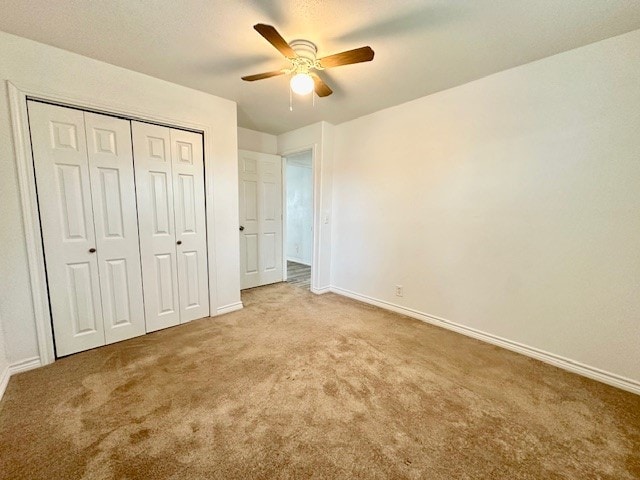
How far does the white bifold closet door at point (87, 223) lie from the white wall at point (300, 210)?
11.8ft

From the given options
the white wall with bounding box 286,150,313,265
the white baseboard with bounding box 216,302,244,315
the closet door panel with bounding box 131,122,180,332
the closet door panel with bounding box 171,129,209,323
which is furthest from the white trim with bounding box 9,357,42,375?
the white wall with bounding box 286,150,313,265

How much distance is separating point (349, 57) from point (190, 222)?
212 centimetres

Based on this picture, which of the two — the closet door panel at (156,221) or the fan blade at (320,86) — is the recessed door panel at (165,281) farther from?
the fan blade at (320,86)

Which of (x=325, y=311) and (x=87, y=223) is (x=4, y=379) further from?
(x=325, y=311)

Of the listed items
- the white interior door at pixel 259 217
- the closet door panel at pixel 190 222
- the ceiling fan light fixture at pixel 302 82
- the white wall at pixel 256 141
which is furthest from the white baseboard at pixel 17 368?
the white wall at pixel 256 141

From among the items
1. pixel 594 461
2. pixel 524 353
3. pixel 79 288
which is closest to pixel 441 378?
pixel 594 461

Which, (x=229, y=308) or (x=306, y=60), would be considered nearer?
(x=306, y=60)

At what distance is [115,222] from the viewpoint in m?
2.25

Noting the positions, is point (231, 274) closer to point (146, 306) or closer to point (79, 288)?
point (146, 306)

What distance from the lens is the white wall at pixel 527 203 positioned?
71.1 inches

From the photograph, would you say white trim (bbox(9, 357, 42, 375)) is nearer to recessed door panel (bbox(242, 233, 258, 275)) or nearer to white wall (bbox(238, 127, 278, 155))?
recessed door panel (bbox(242, 233, 258, 275))

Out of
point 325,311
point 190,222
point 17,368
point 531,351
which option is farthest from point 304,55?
point 17,368

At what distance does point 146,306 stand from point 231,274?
0.88 meters

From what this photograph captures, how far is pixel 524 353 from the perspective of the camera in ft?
7.30
